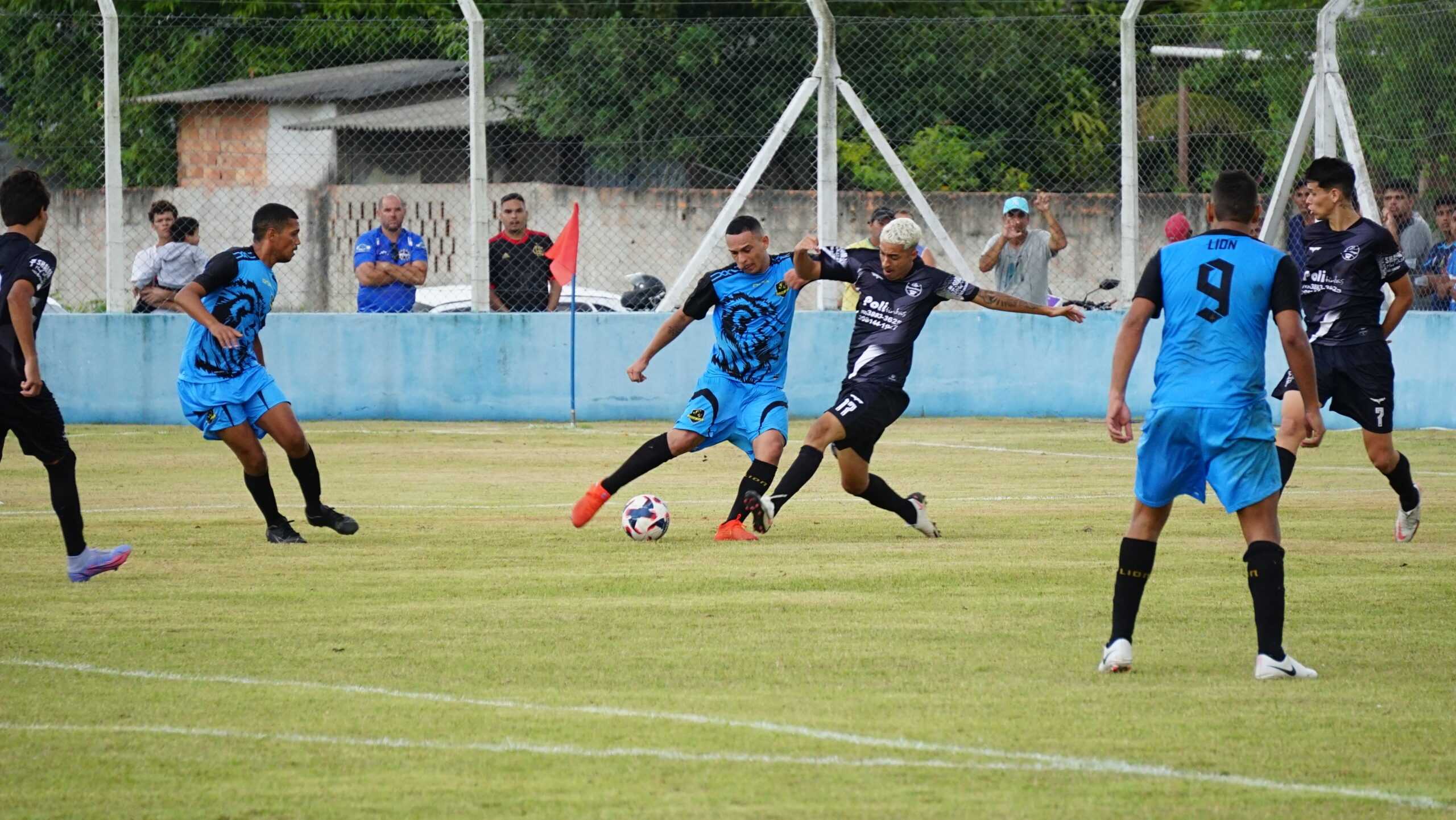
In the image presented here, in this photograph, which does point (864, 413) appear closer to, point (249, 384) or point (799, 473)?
point (799, 473)

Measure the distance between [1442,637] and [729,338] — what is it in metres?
4.96

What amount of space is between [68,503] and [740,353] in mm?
3935

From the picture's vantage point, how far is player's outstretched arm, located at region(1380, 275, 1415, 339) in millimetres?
11078

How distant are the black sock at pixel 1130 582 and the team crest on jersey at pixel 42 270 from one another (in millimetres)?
5300

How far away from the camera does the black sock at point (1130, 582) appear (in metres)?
6.90

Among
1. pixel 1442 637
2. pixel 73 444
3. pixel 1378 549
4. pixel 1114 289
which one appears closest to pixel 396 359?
pixel 73 444

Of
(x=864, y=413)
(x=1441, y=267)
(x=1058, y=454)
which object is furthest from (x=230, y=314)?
(x=1441, y=267)

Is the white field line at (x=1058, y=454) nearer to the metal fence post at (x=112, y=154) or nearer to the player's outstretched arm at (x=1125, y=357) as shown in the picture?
the metal fence post at (x=112, y=154)

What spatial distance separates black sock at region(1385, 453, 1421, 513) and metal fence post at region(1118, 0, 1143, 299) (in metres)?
8.98

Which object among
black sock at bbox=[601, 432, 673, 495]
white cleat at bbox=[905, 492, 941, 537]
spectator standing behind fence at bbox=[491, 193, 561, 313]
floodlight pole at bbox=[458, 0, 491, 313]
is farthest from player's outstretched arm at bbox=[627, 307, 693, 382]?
floodlight pole at bbox=[458, 0, 491, 313]

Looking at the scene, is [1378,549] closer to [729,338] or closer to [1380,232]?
[1380,232]

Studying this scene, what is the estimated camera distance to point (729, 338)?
37.9 ft

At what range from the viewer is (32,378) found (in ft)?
30.0

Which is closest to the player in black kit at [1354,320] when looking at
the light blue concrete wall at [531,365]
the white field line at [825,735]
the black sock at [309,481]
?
the black sock at [309,481]
